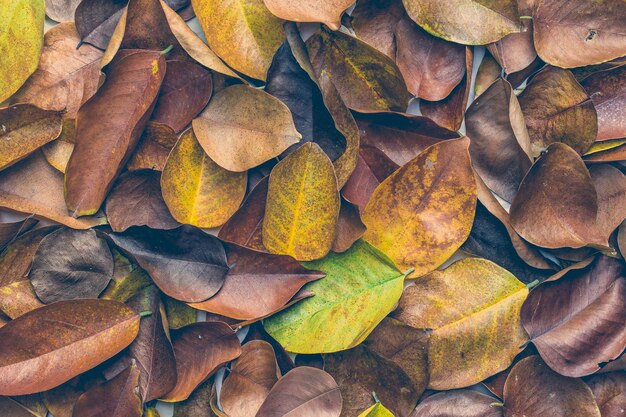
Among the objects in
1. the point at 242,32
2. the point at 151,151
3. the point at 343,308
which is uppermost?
the point at 242,32

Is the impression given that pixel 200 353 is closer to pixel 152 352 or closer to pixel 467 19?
pixel 152 352

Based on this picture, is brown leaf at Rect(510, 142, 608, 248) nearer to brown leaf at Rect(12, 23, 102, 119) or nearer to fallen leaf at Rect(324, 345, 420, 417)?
fallen leaf at Rect(324, 345, 420, 417)

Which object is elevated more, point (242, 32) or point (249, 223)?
point (242, 32)

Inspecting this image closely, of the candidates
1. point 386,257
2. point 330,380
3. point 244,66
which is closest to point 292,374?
Answer: point 330,380

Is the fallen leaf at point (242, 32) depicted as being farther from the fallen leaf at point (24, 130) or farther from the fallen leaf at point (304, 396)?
the fallen leaf at point (304, 396)

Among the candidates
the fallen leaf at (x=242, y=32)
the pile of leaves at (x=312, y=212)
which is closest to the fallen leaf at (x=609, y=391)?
the pile of leaves at (x=312, y=212)

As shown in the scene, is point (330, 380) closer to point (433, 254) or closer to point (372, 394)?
point (372, 394)

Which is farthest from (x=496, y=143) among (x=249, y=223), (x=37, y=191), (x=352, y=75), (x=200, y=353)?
(x=37, y=191)
